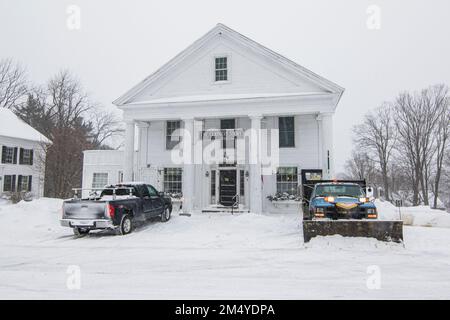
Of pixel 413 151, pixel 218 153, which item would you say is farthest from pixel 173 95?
pixel 413 151

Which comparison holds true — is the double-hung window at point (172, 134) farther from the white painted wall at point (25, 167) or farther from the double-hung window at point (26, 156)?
the double-hung window at point (26, 156)

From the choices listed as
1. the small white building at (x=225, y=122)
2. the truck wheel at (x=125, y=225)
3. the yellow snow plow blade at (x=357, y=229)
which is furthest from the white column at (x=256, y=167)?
the yellow snow plow blade at (x=357, y=229)

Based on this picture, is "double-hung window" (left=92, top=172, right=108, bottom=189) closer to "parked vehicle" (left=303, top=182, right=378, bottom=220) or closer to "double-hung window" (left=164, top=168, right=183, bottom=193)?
"double-hung window" (left=164, top=168, right=183, bottom=193)

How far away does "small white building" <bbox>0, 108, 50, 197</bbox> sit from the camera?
31.4m

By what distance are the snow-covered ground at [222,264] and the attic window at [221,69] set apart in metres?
8.44

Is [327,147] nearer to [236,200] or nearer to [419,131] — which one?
[236,200]

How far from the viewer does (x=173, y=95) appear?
17750 mm

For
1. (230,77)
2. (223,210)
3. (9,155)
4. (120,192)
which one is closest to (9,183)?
(9,155)

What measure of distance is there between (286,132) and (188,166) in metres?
5.43

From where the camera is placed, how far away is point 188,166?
1611 centimetres

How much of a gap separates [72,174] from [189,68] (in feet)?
35.3

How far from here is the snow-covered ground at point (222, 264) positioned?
215 inches
